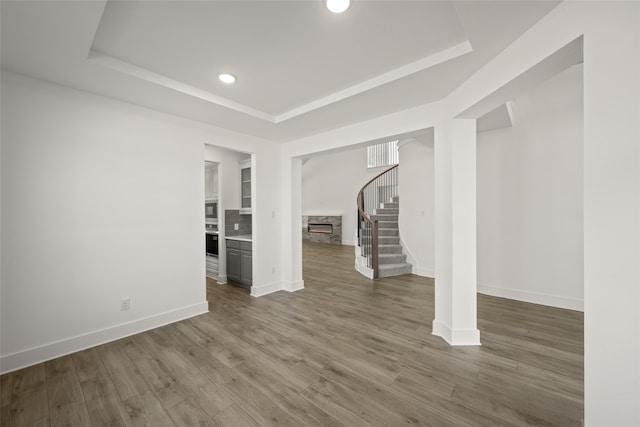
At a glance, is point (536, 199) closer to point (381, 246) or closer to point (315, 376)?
point (381, 246)

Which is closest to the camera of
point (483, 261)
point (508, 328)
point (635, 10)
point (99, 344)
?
point (635, 10)

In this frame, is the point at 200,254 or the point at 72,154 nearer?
the point at 72,154

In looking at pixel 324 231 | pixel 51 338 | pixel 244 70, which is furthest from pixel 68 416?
pixel 324 231

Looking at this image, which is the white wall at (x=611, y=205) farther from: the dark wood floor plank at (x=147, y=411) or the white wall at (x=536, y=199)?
the white wall at (x=536, y=199)

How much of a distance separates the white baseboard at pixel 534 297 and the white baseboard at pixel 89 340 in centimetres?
443

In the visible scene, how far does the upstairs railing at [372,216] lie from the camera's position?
5.27 meters

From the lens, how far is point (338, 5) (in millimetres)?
1575

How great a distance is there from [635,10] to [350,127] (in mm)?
2639

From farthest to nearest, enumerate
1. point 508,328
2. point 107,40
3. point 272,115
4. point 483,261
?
point 483,261, point 272,115, point 508,328, point 107,40

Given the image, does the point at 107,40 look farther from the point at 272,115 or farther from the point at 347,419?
the point at 347,419

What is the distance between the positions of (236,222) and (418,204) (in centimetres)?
386

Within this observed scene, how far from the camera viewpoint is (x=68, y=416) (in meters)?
1.68

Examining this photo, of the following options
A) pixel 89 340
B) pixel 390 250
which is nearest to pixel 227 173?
pixel 89 340

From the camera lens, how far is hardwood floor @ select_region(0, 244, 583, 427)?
1682 mm
